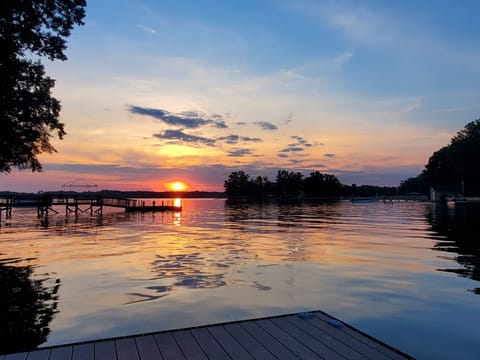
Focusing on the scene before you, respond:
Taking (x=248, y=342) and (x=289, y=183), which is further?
(x=289, y=183)

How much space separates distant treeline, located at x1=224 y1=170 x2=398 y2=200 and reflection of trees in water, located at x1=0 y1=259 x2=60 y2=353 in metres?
159

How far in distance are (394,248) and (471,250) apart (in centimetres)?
336

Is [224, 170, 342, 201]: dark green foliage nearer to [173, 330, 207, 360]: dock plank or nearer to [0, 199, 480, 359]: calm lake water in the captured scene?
[0, 199, 480, 359]: calm lake water

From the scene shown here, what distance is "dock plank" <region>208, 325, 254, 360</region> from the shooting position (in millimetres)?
4980

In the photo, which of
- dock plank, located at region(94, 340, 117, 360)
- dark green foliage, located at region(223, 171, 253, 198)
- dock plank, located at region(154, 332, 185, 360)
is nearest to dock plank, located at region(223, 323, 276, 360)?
dock plank, located at region(154, 332, 185, 360)

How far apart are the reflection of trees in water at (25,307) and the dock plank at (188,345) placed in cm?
269

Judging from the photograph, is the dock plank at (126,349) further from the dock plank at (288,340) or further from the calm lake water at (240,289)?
the dock plank at (288,340)

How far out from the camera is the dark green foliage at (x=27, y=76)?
19.0 m

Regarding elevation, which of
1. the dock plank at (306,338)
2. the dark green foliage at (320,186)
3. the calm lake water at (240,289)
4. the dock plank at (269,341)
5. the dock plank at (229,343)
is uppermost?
the dark green foliage at (320,186)

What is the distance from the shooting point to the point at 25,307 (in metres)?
8.52

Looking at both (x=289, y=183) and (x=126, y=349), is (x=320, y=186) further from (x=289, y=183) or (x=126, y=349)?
(x=126, y=349)

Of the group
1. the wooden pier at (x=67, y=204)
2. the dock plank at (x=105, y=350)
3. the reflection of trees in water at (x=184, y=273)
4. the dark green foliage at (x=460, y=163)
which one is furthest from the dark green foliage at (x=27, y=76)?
the dark green foliage at (x=460, y=163)

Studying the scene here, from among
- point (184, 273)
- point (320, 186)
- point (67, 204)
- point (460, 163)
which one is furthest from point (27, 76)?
point (320, 186)

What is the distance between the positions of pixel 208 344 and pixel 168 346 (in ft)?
1.87
